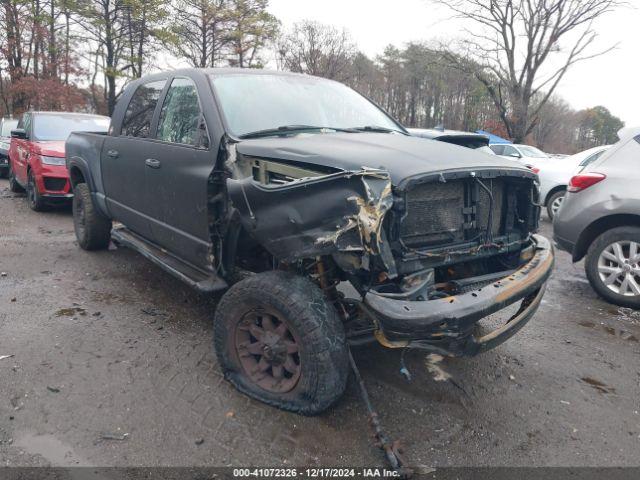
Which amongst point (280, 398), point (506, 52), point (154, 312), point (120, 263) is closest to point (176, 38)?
point (506, 52)

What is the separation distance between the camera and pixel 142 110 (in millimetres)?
4430

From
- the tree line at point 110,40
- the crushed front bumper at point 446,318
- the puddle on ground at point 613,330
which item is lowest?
the puddle on ground at point 613,330

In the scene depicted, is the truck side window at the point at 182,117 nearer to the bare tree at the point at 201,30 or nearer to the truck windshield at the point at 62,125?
the truck windshield at the point at 62,125

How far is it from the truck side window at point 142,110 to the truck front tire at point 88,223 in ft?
4.61

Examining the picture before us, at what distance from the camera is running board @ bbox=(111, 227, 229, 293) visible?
11.3 ft

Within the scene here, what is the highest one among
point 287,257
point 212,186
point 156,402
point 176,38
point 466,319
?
point 176,38

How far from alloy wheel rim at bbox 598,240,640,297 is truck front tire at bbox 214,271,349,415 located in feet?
11.2

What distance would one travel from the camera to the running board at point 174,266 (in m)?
3.45

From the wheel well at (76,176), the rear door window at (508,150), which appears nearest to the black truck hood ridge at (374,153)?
the wheel well at (76,176)

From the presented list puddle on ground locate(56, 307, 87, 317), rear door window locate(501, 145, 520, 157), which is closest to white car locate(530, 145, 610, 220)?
rear door window locate(501, 145, 520, 157)

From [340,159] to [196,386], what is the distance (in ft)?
5.51

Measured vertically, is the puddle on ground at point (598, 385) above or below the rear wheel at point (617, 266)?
below

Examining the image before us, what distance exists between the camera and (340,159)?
2.62 meters

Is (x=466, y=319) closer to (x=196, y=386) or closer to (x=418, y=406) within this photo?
(x=418, y=406)
